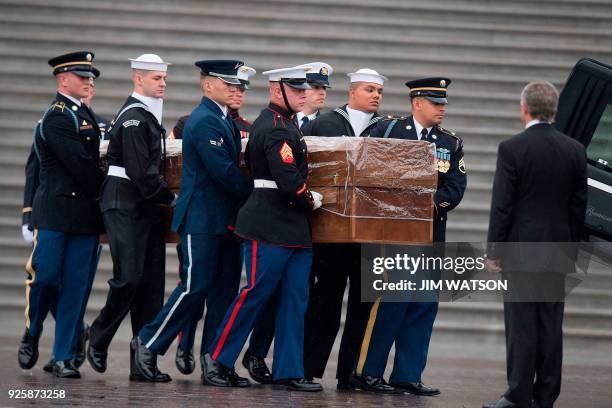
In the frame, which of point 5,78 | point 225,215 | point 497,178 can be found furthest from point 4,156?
point 497,178

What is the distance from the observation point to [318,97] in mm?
8367

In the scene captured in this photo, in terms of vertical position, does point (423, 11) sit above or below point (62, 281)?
above

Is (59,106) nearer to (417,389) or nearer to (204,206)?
(204,206)

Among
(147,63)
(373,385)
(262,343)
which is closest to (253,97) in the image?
(147,63)

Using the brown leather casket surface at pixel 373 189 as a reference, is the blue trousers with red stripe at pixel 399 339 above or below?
below

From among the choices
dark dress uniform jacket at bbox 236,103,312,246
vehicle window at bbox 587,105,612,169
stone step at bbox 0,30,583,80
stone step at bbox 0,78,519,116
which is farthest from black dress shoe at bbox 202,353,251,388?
stone step at bbox 0,30,583,80

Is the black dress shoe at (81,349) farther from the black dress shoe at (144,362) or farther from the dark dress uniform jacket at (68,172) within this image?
the dark dress uniform jacket at (68,172)

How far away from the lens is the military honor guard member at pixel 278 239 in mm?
6891

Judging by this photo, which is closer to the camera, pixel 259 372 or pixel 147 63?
pixel 147 63

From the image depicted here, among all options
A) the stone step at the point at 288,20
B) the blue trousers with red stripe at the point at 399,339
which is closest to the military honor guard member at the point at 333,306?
the blue trousers with red stripe at the point at 399,339

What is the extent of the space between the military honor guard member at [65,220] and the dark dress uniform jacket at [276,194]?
1.11 m

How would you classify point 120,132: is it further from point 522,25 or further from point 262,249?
point 522,25

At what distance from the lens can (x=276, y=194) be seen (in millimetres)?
6934

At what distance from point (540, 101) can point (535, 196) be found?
1.65 ft
